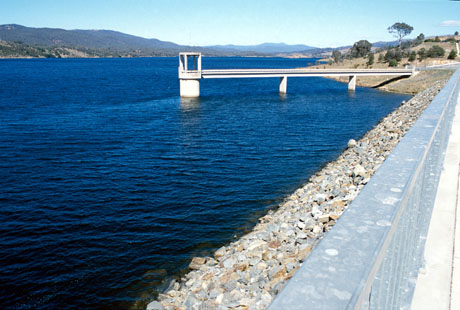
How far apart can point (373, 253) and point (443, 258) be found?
3008 millimetres

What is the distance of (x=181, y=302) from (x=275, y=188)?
10.6 m

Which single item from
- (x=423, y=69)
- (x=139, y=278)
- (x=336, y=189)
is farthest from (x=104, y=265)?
(x=423, y=69)

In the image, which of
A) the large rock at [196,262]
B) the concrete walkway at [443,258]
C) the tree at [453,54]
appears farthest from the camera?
the tree at [453,54]

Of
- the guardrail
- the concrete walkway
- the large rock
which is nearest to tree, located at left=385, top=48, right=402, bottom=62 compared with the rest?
the large rock

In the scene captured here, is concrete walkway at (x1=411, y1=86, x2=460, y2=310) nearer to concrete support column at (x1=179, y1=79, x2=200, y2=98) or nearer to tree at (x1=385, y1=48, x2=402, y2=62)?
concrete support column at (x1=179, y1=79, x2=200, y2=98)

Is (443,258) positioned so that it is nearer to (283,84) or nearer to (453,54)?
(283,84)

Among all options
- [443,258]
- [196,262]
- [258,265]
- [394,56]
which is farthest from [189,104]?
[394,56]

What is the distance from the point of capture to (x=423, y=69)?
240 ft

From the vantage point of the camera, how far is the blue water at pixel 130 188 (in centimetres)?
1217

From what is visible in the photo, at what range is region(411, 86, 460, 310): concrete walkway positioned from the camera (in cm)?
361

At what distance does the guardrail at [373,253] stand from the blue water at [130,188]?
31.5 feet

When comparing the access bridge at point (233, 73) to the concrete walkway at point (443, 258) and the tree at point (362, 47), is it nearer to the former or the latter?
the concrete walkway at point (443, 258)

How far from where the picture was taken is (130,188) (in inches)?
766

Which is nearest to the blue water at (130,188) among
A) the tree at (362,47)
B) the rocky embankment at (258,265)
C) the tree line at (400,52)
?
the rocky embankment at (258,265)
